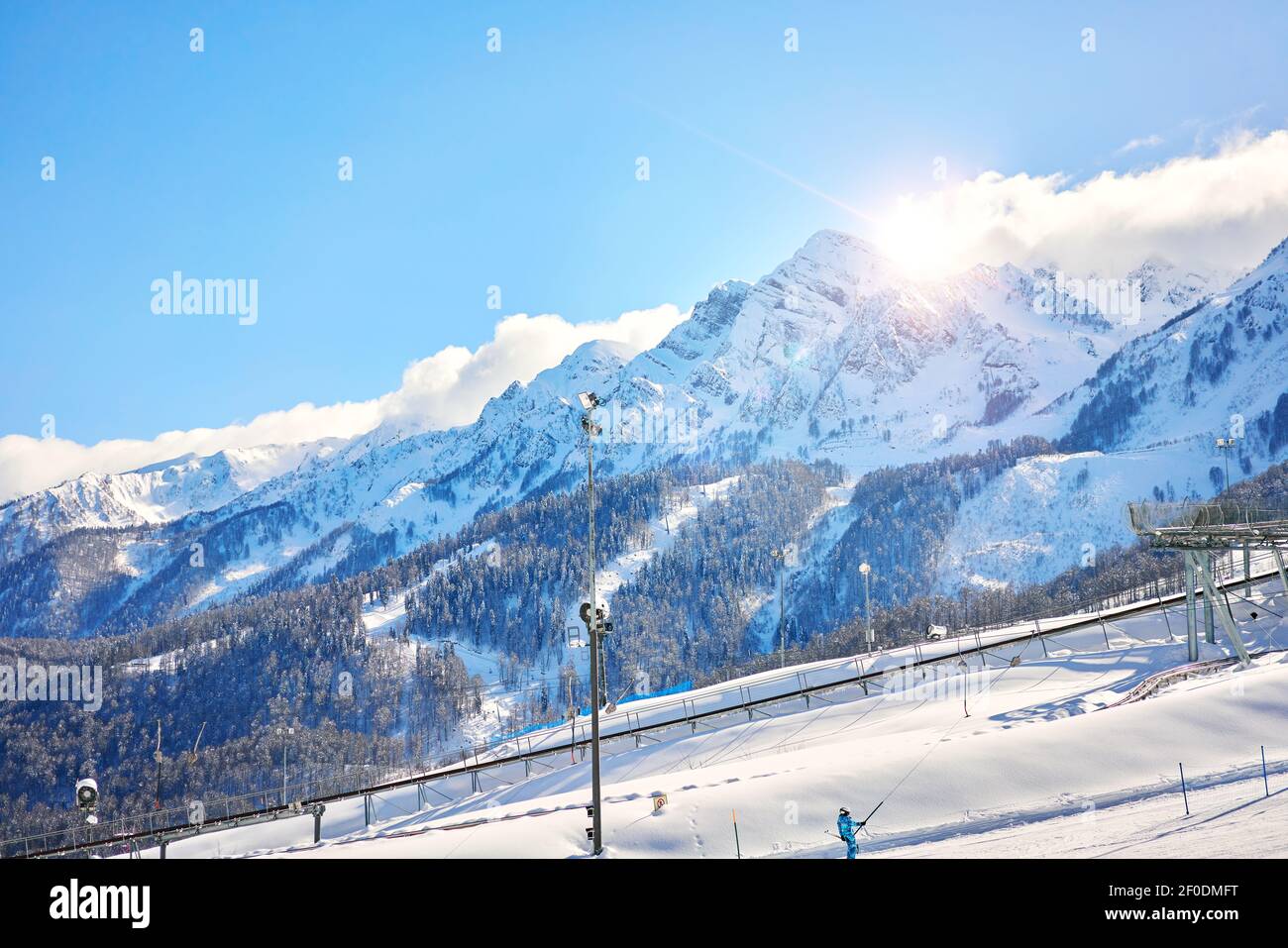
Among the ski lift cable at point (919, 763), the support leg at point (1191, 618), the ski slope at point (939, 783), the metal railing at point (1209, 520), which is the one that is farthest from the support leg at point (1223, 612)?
the ski lift cable at point (919, 763)

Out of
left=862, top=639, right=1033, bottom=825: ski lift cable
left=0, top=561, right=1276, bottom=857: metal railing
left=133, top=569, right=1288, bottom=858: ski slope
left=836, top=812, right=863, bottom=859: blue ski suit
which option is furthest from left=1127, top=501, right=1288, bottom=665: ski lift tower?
left=836, top=812, right=863, bottom=859: blue ski suit

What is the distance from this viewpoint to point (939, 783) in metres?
27.7

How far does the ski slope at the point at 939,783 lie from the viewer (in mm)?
23938

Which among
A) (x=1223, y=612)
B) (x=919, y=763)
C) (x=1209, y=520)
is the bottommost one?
(x=919, y=763)

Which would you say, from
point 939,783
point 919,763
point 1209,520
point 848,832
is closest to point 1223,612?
point 1209,520

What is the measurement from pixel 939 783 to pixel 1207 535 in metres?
25.7

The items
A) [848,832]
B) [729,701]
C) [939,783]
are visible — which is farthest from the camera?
[729,701]

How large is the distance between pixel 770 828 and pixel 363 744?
552 feet

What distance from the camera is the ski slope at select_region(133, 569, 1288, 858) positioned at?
23.9 m

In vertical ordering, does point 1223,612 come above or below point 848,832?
above

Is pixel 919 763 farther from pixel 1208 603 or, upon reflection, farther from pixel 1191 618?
pixel 1208 603

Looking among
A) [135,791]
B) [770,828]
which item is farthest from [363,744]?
[770,828]

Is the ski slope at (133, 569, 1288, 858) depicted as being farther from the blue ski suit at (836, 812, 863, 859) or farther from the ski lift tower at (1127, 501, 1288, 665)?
the ski lift tower at (1127, 501, 1288, 665)
